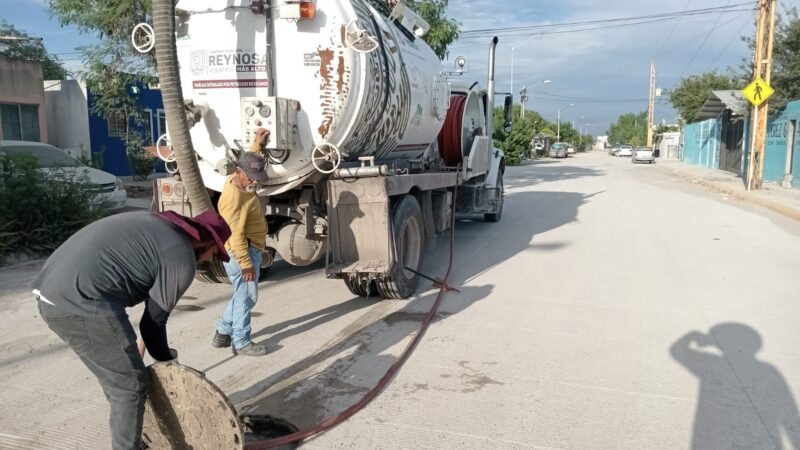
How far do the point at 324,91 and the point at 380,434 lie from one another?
10.5ft

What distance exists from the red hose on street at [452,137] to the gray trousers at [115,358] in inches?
293

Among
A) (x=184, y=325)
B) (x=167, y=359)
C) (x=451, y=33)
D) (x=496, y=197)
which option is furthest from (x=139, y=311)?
(x=451, y=33)

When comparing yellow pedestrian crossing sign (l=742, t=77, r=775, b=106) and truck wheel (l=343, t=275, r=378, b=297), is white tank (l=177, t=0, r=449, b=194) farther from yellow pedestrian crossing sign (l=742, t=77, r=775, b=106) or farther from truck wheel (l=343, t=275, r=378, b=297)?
yellow pedestrian crossing sign (l=742, t=77, r=775, b=106)

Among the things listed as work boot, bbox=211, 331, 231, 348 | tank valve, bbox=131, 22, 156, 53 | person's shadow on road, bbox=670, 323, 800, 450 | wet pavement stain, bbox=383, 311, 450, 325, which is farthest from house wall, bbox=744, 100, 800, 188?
work boot, bbox=211, 331, 231, 348

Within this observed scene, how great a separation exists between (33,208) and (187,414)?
679 cm

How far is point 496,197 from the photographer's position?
12047 millimetres

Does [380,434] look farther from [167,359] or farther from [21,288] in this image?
[21,288]

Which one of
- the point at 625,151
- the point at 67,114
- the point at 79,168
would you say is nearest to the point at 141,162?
the point at 67,114

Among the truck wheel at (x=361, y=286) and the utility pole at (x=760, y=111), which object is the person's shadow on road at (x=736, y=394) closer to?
the truck wheel at (x=361, y=286)

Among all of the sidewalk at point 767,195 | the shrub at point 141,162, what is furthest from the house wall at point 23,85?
the sidewalk at point 767,195

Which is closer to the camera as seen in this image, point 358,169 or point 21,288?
point 358,169

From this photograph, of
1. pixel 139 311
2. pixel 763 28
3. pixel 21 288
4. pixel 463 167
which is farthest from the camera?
pixel 763 28

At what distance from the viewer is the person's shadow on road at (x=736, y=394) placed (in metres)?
3.68

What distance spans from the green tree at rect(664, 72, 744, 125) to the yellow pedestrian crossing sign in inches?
1011
